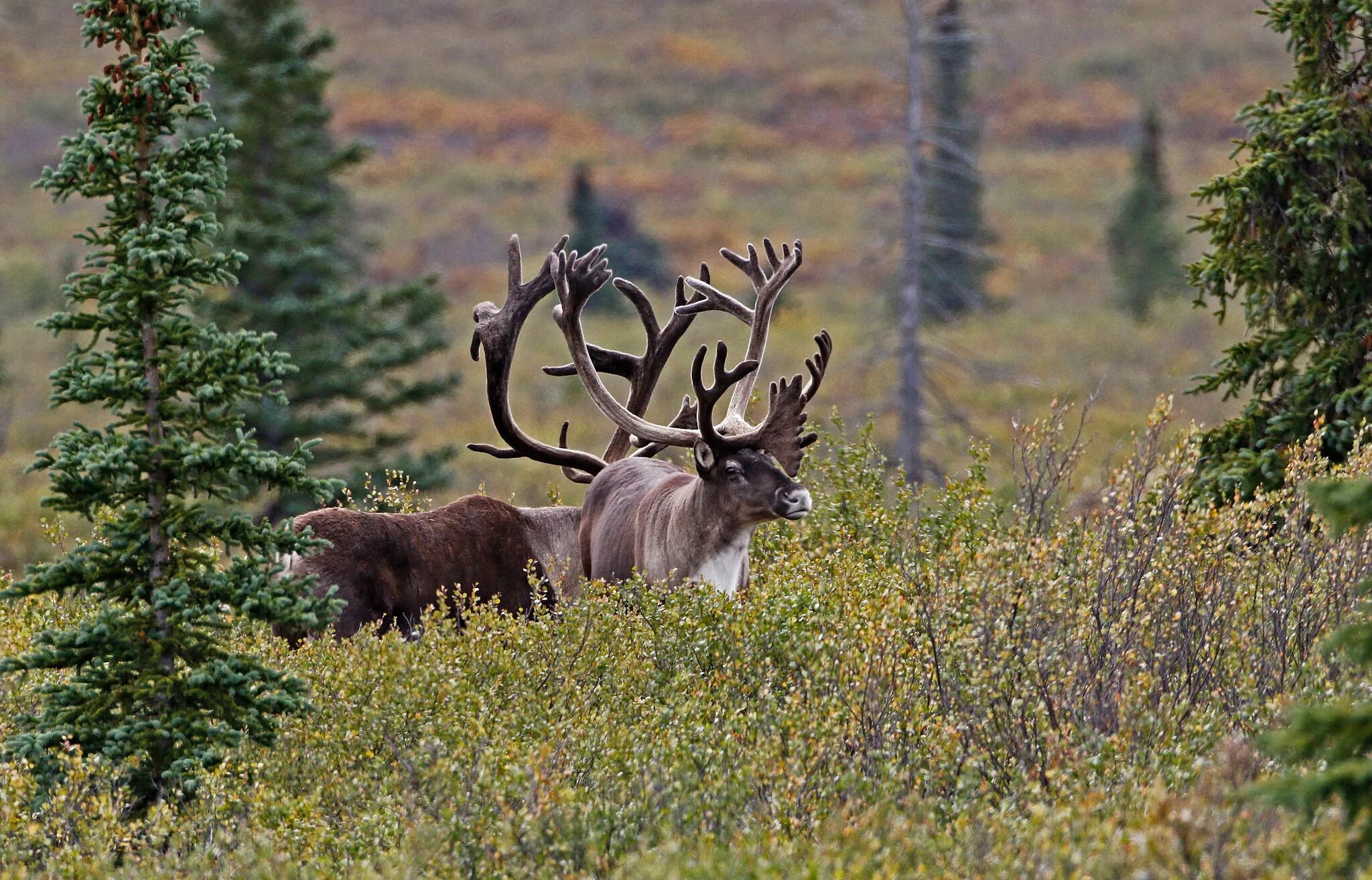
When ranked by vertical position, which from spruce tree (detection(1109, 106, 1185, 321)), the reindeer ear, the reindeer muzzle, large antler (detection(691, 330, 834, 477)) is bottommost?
spruce tree (detection(1109, 106, 1185, 321))

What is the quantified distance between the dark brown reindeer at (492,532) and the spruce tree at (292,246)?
37.3ft

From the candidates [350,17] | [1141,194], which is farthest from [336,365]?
[350,17]

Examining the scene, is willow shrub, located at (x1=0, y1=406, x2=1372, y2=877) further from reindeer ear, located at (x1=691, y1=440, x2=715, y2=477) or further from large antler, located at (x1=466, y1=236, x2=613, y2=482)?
large antler, located at (x1=466, y1=236, x2=613, y2=482)

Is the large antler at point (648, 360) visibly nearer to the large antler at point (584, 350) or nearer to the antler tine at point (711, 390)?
the large antler at point (584, 350)

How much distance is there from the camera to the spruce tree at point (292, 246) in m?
22.7

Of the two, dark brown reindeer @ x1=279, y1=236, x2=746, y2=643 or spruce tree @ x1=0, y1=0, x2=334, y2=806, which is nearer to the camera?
spruce tree @ x1=0, y1=0, x2=334, y2=806

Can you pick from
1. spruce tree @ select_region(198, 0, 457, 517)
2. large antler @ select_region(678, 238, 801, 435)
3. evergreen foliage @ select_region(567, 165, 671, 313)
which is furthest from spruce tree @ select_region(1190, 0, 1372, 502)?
evergreen foliage @ select_region(567, 165, 671, 313)

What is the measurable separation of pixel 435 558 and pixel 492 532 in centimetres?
55

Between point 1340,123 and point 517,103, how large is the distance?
76.6m

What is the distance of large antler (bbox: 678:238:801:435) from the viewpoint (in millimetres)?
10758

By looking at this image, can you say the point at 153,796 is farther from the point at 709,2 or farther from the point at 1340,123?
the point at 709,2

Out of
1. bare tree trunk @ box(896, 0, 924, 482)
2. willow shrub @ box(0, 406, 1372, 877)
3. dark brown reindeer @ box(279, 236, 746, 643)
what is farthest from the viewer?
bare tree trunk @ box(896, 0, 924, 482)

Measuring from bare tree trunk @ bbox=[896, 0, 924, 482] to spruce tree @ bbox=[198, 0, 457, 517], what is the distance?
21.4ft

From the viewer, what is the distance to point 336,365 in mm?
23266
